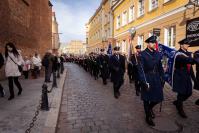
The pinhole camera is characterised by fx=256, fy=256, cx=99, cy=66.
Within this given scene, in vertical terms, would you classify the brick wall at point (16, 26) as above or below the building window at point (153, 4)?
below

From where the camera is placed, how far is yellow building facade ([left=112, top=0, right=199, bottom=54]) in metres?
13.8

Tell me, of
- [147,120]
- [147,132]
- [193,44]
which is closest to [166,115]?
[147,120]

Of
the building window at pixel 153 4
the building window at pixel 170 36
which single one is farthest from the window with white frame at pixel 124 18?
the building window at pixel 170 36

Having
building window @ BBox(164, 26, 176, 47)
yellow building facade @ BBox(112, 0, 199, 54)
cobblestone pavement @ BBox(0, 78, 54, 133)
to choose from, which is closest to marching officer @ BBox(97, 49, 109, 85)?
yellow building facade @ BBox(112, 0, 199, 54)

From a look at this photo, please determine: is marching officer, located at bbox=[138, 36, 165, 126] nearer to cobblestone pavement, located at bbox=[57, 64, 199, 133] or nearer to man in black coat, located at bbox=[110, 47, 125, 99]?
cobblestone pavement, located at bbox=[57, 64, 199, 133]

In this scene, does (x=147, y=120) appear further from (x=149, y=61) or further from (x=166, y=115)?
(x=149, y=61)

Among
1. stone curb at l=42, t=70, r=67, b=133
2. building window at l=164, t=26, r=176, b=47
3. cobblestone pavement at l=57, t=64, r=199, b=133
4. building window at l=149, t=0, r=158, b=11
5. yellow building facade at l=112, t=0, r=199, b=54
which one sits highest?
building window at l=149, t=0, r=158, b=11

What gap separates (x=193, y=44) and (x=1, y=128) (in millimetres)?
10473

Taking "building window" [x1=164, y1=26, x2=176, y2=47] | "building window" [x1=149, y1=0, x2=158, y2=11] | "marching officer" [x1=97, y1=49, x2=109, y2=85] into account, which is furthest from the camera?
"building window" [x1=149, y1=0, x2=158, y2=11]

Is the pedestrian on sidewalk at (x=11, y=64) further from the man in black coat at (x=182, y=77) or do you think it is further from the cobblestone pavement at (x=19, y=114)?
the man in black coat at (x=182, y=77)

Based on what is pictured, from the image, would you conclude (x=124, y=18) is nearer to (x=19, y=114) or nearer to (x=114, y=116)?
(x=114, y=116)

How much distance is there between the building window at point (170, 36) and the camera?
15.0 meters

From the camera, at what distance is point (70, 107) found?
706 centimetres

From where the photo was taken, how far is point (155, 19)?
17312 mm
